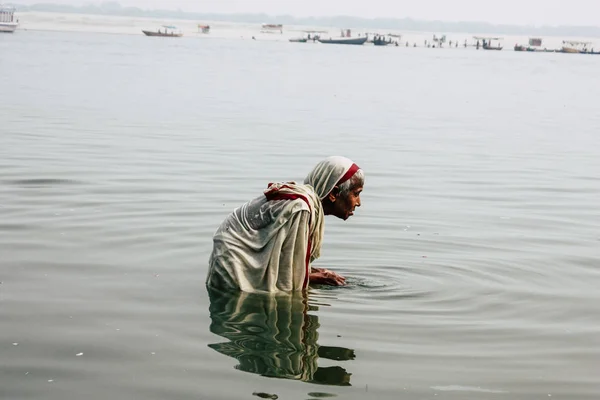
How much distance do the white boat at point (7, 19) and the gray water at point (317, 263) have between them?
84830 mm

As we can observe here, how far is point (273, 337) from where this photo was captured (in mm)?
6273

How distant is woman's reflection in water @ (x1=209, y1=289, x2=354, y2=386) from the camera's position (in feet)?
18.5

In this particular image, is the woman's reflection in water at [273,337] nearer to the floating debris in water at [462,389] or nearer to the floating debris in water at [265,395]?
the floating debris in water at [265,395]

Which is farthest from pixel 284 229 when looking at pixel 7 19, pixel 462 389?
pixel 7 19

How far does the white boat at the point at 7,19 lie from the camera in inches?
3932

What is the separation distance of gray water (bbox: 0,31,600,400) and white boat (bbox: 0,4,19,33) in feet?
278

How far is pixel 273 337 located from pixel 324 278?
88 centimetres

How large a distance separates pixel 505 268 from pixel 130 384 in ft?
13.9

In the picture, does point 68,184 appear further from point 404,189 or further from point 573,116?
point 573,116

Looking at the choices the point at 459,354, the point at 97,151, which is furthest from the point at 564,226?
the point at 97,151

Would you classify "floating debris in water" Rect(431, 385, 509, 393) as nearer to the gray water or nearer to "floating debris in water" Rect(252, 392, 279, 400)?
the gray water

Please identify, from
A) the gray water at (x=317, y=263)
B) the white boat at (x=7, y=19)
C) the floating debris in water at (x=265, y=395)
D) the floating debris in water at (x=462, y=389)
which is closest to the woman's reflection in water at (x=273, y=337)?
the gray water at (x=317, y=263)

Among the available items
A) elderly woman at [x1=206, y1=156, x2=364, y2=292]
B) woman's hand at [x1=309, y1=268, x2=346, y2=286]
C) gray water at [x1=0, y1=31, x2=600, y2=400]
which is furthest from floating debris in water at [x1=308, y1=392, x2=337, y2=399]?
woman's hand at [x1=309, y1=268, x2=346, y2=286]

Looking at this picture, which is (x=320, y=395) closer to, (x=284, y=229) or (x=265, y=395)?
(x=265, y=395)
